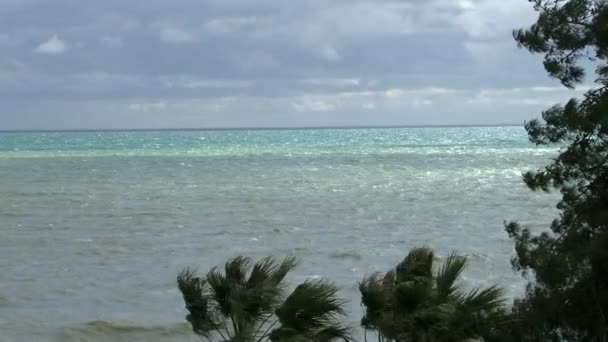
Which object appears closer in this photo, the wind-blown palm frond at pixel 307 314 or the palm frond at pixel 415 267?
the wind-blown palm frond at pixel 307 314

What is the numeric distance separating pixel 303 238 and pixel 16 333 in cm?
1080

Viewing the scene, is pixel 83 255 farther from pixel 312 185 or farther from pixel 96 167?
pixel 96 167

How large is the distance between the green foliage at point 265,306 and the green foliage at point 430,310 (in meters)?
0.36

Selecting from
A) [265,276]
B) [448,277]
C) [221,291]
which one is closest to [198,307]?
[221,291]

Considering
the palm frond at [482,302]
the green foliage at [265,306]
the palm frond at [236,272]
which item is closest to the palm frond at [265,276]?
the green foliage at [265,306]

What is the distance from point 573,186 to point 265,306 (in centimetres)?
312

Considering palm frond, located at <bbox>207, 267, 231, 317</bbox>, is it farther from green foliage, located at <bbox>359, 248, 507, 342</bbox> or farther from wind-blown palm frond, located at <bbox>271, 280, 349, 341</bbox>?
green foliage, located at <bbox>359, 248, 507, 342</bbox>

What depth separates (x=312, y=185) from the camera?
43.3 metres

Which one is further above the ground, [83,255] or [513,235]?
[513,235]

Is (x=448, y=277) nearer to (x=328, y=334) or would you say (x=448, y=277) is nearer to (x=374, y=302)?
(x=374, y=302)

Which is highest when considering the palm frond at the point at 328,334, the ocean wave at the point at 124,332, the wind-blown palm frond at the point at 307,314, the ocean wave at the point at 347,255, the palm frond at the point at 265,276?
the palm frond at the point at 265,276

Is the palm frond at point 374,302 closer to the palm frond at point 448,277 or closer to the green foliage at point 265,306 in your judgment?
the green foliage at point 265,306

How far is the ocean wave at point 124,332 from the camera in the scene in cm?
1424

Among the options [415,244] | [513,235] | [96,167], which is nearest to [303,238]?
[415,244]
